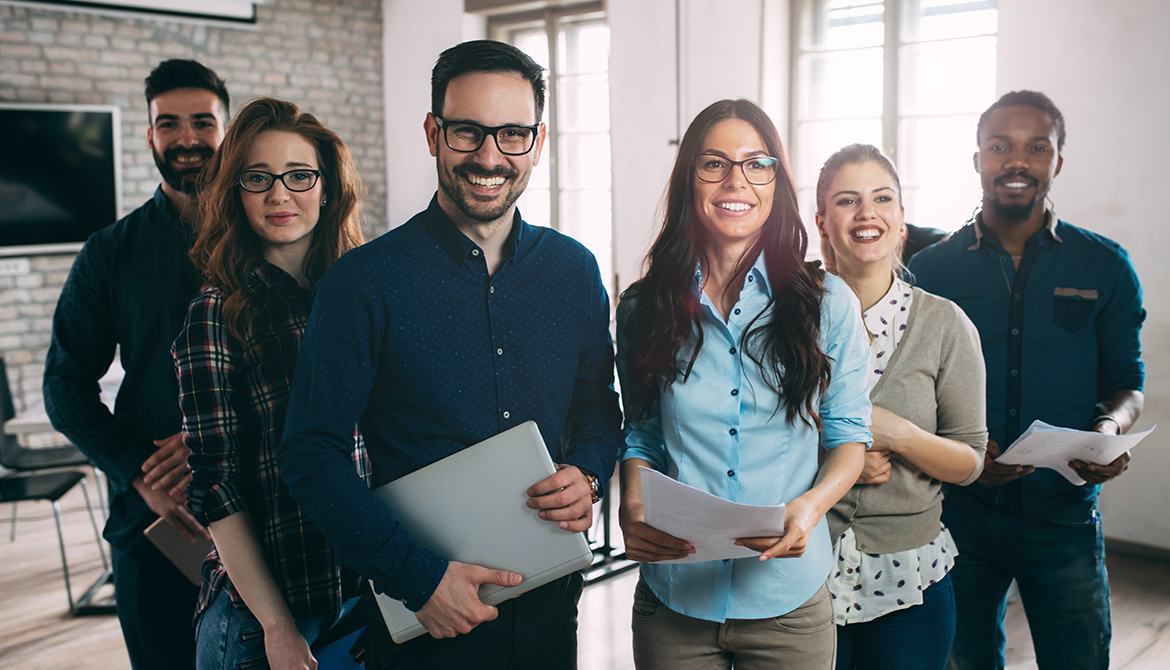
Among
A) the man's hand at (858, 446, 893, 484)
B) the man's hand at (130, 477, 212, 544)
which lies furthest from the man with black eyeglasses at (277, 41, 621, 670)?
the man's hand at (130, 477, 212, 544)

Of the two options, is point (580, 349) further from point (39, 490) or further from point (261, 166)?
point (39, 490)

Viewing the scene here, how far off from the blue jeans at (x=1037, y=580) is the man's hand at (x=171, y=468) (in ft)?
5.87

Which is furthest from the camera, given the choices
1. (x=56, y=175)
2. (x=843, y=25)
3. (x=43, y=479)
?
(x=56, y=175)

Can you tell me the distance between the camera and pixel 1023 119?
2.02 m

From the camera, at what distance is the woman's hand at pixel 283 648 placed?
1.30m

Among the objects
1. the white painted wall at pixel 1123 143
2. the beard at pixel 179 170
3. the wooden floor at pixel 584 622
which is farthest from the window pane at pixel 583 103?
the beard at pixel 179 170

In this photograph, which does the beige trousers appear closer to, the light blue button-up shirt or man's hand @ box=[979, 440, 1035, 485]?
the light blue button-up shirt

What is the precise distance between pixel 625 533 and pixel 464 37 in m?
5.51

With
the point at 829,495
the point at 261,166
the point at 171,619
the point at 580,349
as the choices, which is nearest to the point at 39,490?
the point at 171,619

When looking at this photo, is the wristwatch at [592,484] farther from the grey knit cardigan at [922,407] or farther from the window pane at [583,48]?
the window pane at [583,48]

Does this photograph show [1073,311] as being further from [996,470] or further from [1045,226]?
[996,470]

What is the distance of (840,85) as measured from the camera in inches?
179

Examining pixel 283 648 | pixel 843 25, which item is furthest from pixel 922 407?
pixel 843 25

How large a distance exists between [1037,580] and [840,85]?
342 cm
